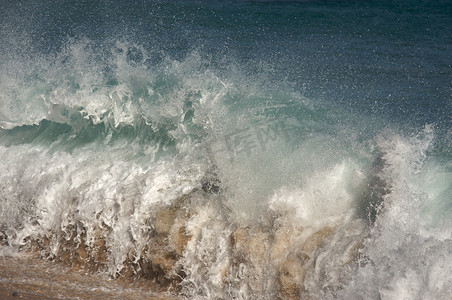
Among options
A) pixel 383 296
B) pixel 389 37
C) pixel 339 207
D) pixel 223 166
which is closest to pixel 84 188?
pixel 223 166

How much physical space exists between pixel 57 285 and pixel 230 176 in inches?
89.1

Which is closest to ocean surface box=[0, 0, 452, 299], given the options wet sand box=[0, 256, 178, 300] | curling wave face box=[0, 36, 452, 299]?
curling wave face box=[0, 36, 452, 299]

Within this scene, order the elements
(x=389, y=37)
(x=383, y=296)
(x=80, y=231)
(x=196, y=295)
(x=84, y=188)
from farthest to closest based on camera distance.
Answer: (x=389, y=37) → (x=84, y=188) → (x=80, y=231) → (x=196, y=295) → (x=383, y=296)

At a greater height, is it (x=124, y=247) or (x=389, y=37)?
(x=389, y=37)

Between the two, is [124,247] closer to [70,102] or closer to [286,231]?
[286,231]

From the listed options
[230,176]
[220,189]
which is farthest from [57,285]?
[230,176]

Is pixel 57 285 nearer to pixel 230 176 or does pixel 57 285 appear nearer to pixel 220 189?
pixel 220 189

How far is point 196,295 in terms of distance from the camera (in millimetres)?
Result: 4887

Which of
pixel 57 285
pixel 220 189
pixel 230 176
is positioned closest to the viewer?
pixel 57 285

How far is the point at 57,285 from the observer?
5.07 metres

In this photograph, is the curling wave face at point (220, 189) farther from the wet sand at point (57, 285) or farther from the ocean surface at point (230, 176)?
the wet sand at point (57, 285)

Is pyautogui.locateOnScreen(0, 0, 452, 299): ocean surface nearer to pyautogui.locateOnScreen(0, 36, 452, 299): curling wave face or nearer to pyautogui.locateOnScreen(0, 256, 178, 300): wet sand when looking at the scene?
pyautogui.locateOnScreen(0, 36, 452, 299): curling wave face

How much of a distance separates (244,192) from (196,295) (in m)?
1.35

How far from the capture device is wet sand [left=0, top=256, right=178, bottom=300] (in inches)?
189
